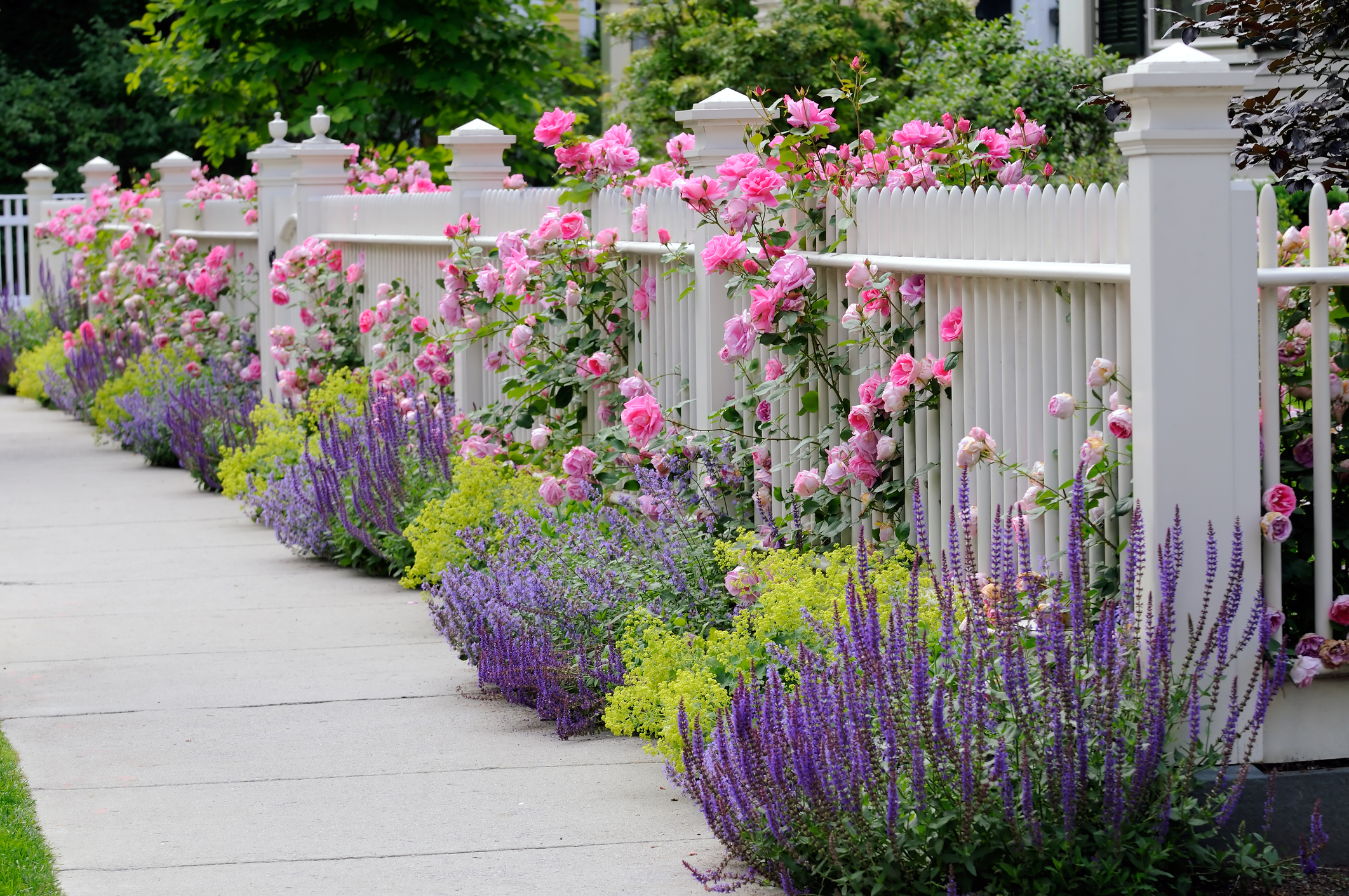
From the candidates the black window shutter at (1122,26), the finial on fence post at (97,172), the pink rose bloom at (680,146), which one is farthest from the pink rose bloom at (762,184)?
the finial on fence post at (97,172)

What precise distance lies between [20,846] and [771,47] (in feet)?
49.0

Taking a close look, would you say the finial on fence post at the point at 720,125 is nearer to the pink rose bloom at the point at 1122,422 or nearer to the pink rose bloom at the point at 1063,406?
the pink rose bloom at the point at 1063,406

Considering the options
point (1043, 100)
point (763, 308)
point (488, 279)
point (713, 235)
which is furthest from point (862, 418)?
point (1043, 100)

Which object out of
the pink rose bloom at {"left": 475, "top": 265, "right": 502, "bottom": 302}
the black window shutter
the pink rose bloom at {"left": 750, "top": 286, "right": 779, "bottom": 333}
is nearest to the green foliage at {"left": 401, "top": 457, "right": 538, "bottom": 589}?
the pink rose bloom at {"left": 475, "top": 265, "right": 502, "bottom": 302}

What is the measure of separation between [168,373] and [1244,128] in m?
7.84

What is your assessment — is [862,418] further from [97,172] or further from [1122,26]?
[97,172]

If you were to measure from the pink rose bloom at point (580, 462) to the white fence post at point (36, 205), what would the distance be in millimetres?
13661

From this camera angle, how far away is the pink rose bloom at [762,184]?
5.10m

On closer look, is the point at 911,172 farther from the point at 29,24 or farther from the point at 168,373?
the point at 29,24

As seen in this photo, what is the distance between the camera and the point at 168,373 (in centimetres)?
1167

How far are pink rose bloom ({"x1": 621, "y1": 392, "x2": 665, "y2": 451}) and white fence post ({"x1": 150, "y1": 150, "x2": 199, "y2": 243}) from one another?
867 cm

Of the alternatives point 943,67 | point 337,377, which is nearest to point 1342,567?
point 337,377

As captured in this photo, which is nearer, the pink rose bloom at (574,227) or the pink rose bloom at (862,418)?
the pink rose bloom at (862,418)

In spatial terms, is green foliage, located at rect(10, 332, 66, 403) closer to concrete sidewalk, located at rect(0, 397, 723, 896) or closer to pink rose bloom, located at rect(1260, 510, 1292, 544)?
concrete sidewalk, located at rect(0, 397, 723, 896)
